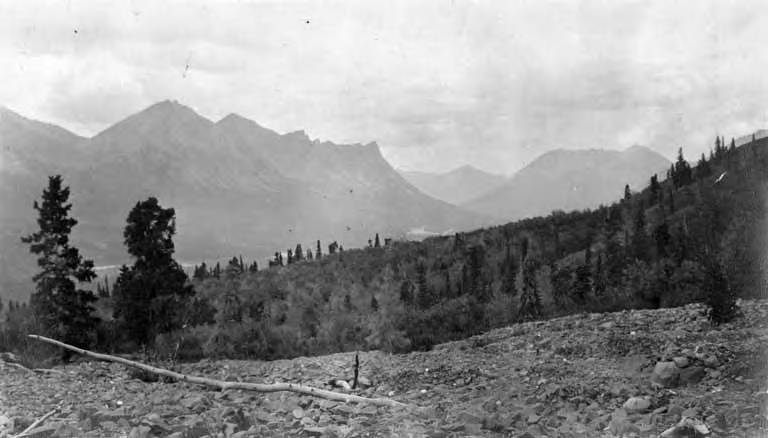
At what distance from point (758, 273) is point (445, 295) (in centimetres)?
1931

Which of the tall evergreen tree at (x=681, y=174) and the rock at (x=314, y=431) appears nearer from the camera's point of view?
the rock at (x=314, y=431)

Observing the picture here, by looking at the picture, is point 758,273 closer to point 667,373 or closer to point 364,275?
point 667,373

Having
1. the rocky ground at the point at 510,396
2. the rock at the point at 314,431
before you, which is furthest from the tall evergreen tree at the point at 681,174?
the rock at the point at 314,431

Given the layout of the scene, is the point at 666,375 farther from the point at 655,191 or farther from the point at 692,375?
the point at 655,191

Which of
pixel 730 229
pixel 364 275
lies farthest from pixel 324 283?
pixel 730 229

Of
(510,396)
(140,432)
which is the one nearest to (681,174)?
(510,396)

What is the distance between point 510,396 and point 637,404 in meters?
2.00

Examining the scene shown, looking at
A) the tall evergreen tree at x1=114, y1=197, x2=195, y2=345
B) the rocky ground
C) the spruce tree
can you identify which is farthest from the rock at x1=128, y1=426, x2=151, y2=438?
the tall evergreen tree at x1=114, y1=197, x2=195, y2=345

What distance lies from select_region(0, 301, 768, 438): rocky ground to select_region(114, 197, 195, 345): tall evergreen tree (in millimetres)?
9308

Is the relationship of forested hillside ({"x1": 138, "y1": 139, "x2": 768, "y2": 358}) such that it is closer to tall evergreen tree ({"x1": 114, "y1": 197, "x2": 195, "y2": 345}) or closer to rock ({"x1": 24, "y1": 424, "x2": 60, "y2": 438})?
tall evergreen tree ({"x1": 114, "y1": 197, "x2": 195, "y2": 345})

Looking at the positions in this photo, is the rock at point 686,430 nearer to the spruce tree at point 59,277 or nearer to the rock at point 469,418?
the rock at point 469,418

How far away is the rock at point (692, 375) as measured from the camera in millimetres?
7729

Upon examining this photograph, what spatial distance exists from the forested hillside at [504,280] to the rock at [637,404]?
4.53m

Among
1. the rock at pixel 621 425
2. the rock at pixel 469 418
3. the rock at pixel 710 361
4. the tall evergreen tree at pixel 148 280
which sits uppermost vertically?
the tall evergreen tree at pixel 148 280
